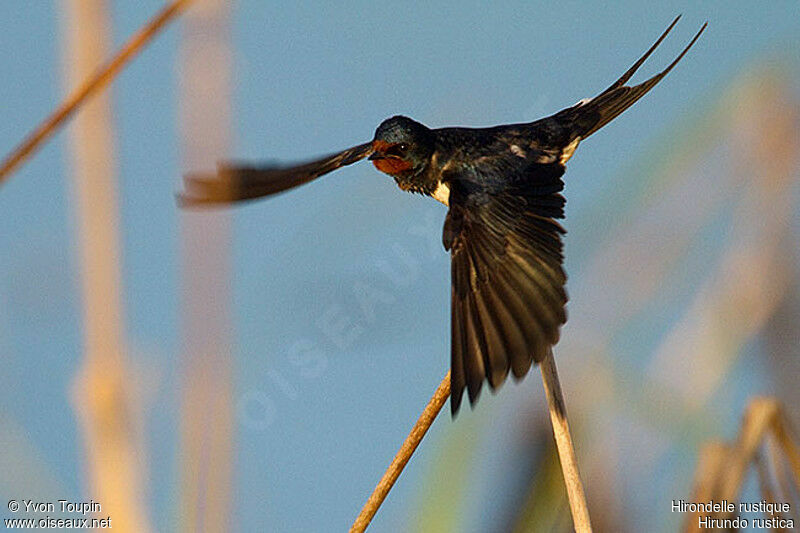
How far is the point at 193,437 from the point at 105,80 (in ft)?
1.00

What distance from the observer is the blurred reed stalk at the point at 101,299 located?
3.01 feet

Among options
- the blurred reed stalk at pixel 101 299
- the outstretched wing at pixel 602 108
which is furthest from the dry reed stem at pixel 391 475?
the outstretched wing at pixel 602 108

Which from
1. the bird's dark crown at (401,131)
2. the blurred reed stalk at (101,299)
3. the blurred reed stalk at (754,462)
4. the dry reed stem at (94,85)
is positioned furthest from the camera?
the bird's dark crown at (401,131)

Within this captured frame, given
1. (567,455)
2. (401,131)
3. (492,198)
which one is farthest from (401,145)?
(567,455)

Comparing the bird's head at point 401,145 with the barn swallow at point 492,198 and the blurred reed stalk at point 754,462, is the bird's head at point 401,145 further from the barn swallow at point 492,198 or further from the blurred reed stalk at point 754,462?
the blurred reed stalk at point 754,462

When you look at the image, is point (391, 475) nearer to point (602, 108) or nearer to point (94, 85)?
point (94, 85)

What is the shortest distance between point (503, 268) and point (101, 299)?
1.28 ft

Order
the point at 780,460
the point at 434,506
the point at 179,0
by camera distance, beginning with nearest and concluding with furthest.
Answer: the point at 179,0 < the point at 434,506 < the point at 780,460

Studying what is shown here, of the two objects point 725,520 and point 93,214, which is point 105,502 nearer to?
point 93,214

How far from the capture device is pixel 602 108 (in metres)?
1.29

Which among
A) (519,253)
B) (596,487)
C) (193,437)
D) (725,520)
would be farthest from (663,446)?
(193,437)

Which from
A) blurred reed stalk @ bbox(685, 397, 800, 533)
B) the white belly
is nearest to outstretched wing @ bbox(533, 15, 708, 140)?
the white belly

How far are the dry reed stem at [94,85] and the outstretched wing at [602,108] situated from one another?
62 centimetres

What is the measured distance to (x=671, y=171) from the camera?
119 cm
